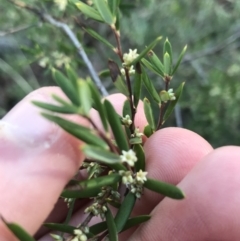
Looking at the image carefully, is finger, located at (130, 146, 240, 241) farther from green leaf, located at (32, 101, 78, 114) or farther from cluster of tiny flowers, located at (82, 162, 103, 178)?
green leaf, located at (32, 101, 78, 114)

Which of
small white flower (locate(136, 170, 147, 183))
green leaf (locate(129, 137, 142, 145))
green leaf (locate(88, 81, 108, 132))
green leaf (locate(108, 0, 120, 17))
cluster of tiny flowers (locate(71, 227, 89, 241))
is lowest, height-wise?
cluster of tiny flowers (locate(71, 227, 89, 241))

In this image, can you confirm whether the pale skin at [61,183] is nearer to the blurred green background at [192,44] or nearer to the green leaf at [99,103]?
the green leaf at [99,103]

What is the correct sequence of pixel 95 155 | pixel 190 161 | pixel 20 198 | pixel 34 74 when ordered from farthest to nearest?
1. pixel 34 74
2. pixel 190 161
3. pixel 20 198
4. pixel 95 155

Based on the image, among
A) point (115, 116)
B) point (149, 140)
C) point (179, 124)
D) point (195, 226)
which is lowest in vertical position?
point (179, 124)

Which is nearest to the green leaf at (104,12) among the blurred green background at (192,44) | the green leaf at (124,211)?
the green leaf at (124,211)

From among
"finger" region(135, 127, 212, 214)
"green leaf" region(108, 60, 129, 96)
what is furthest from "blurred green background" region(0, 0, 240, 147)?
"green leaf" region(108, 60, 129, 96)

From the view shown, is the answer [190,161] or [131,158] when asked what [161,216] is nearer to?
[190,161]

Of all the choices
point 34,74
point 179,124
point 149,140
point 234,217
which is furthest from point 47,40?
point 234,217
